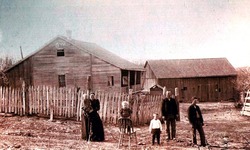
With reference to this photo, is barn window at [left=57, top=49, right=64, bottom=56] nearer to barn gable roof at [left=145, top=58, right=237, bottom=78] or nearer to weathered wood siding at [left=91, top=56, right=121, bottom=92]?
weathered wood siding at [left=91, top=56, right=121, bottom=92]

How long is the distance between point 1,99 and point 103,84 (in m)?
7.28

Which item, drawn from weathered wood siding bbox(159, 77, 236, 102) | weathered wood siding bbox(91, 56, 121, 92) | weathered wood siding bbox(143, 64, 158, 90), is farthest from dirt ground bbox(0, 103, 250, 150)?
weathered wood siding bbox(143, 64, 158, 90)

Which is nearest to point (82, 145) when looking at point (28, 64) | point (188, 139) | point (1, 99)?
point (188, 139)

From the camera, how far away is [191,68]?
1000 inches

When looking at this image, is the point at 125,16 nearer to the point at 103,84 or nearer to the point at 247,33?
the point at 247,33

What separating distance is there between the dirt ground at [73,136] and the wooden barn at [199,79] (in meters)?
14.1

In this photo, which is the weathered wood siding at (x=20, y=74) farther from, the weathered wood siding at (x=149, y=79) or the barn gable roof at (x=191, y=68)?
the weathered wood siding at (x=149, y=79)

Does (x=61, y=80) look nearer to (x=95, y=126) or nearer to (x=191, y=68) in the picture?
(x=95, y=126)

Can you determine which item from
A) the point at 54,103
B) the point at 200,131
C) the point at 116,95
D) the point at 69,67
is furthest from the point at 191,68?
the point at 200,131

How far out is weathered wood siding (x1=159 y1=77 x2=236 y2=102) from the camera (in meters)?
24.1

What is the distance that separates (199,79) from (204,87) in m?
0.77

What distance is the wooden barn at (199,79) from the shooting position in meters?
24.2

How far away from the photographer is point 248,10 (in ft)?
24.2

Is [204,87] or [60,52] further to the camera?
[204,87]
